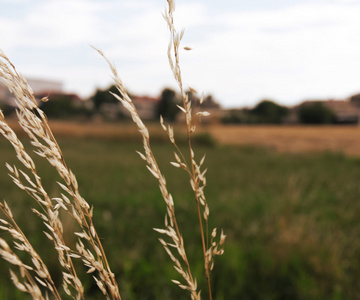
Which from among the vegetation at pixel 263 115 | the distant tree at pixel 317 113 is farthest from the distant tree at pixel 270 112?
→ the distant tree at pixel 317 113

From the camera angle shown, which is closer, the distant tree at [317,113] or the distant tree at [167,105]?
the distant tree at [317,113]

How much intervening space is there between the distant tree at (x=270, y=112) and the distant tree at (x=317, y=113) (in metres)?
4.24

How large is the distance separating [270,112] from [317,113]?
315 inches

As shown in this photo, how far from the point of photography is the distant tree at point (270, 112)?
5022 centimetres

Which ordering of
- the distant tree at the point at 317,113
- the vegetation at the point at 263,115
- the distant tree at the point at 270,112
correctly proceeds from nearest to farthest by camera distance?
the distant tree at the point at 317,113, the distant tree at the point at 270,112, the vegetation at the point at 263,115

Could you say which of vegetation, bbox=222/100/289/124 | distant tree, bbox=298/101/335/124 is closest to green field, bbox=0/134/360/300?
distant tree, bbox=298/101/335/124

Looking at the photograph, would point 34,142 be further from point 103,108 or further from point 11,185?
point 103,108

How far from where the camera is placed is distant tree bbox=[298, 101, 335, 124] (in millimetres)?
44531

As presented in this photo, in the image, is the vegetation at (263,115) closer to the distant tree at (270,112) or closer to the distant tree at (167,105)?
the distant tree at (270,112)

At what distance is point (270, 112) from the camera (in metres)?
51.6

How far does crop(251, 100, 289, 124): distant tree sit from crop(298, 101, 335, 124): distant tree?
A: 4242mm

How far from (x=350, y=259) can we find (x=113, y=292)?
394 centimetres

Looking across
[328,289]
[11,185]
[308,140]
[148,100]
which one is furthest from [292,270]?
[148,100]

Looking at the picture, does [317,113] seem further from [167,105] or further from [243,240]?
[243,240]
